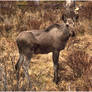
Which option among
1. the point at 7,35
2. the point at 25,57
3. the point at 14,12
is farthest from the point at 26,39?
the point at 14,12

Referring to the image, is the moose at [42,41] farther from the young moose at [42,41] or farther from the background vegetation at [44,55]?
the background vegetation at [44,55]

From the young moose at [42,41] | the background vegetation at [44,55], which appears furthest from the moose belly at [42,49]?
the background vegetation at [44,55]

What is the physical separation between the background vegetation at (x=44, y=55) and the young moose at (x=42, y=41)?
0.25 metres

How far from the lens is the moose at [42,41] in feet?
14.2

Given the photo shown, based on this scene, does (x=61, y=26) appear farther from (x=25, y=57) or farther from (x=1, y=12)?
(x=1, y=12)

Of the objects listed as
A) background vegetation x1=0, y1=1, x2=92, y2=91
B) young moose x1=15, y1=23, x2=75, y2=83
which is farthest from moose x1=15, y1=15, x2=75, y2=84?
background vegetation x1=0, y1=1, x2=92, y2=91

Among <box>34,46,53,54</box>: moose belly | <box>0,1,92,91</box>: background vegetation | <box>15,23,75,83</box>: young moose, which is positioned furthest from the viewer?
<box>34,46,53,54</box>: moose belly

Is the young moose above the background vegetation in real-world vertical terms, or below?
above

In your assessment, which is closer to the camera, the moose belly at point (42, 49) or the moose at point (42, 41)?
the moose at point (42, 41)

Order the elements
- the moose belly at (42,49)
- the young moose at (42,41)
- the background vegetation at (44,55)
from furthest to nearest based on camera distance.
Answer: the moose belly at (42,49) → the young moose at (42,41) → the background vegetation at (44,55)

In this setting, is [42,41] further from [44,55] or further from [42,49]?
[44,55]

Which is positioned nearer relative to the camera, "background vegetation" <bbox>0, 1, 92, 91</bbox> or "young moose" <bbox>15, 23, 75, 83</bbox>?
"background vegetation" <bbox>0, 1, 92, 91</bbox>

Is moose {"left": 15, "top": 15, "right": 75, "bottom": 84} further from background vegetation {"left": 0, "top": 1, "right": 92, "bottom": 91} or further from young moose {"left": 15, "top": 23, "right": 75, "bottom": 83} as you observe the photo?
background vegetation {"left": 0, "top": 1, "right": 92, "bottom": 91}

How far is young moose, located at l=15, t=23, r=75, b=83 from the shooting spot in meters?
4.32
